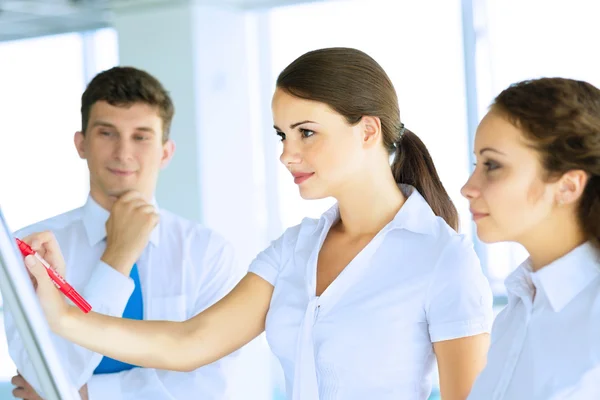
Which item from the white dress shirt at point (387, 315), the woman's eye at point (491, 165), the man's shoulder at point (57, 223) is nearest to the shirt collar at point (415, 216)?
the white dress shirt at point (387, 315)

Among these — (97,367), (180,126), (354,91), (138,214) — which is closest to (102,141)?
(138,214)

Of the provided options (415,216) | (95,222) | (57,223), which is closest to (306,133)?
(415,216)

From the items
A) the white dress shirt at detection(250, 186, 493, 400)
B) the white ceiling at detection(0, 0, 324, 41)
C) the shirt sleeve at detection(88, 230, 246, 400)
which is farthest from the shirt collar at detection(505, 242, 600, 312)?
the white ceiling at detection(0, 0, 324, 41)

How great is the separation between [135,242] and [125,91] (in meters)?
0.46

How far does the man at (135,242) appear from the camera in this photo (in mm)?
2307

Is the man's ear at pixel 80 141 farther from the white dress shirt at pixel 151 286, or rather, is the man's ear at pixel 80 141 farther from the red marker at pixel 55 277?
the red marker at pixel 55 277

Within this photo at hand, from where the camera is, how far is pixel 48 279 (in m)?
1.80

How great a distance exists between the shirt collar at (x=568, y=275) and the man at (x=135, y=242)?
1162mm

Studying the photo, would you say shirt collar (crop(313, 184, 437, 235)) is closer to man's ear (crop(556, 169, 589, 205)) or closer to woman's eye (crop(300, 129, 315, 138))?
woman's eye (crop(300, 129, 315, 138))

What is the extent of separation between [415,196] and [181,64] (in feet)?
15.9

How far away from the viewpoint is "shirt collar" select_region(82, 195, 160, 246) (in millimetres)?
2504

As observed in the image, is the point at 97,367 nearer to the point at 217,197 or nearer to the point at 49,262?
the point at 49,262

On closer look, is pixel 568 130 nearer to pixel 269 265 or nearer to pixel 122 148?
pixel 269 265

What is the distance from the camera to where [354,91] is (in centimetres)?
189
